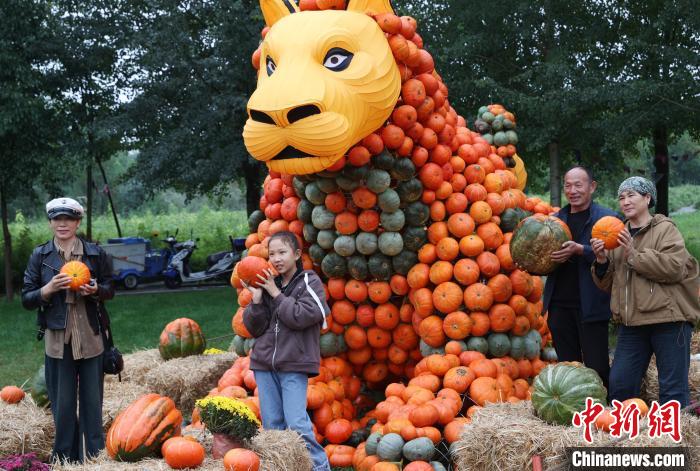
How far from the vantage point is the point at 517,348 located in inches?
232

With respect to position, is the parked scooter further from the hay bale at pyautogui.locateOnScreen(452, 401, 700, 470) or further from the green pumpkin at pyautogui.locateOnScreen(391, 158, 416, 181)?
the hay bale at pyautogui.locateOnScreen(452, 401, 700, 470)

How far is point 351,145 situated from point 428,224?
3.71ft

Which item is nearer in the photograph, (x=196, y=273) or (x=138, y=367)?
(x=138, y=367)

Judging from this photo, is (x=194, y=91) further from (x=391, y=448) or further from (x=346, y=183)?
(x=391, y=448)

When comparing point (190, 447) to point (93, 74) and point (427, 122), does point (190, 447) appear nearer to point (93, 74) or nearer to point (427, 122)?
point (427, 122)

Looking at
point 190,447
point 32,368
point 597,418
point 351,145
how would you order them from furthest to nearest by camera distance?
point 32,368 < point 351,145 < point 597,418 < point 190,447

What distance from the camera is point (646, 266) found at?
4.59 m

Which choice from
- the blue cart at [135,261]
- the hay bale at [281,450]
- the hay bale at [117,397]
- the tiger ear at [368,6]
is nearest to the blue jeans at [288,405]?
the hay bale at [281,450]

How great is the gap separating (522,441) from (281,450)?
1498mm

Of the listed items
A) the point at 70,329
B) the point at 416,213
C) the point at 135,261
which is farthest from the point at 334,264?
the point at 135,261

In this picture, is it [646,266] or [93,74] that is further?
[93,74]

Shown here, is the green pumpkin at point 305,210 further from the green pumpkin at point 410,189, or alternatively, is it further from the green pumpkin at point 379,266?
the green pumpkin at point 410,189

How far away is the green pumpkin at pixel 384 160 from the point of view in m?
5.59

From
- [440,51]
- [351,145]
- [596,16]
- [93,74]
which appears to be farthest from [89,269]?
[93,74]
